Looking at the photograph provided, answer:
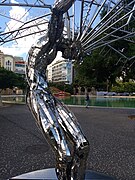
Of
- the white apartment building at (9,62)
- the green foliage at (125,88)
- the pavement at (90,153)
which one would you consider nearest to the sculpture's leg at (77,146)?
the pavement at (90,153)

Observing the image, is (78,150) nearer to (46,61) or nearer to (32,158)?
(46,61)

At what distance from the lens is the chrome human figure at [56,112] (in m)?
2.62

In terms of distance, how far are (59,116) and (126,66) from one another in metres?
12.0

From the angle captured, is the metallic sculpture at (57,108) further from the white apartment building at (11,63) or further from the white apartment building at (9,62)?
the white apartment building at (9,62)

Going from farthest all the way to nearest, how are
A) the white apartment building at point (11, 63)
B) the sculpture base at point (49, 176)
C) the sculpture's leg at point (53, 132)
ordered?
the white apartment building at point (11, 63) → the sculpture base at point (49, 176) → the sculpture's leg at point (53, 132)

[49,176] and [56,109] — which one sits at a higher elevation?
[56,109]

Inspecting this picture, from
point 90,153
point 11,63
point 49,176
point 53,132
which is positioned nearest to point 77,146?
point 53,132

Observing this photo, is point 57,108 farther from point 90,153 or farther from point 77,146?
point 90,153

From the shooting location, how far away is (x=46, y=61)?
3.11 m

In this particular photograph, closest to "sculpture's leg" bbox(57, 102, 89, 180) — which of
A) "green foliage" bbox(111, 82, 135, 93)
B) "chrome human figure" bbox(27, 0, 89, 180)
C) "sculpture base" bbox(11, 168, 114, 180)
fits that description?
"chrome human figure" bbox(27, 0, 89, 180)

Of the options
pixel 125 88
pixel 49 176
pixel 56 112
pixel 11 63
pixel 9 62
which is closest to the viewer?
pixel 56 112

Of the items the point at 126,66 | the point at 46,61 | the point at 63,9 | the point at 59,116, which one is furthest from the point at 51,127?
the point at 126,66

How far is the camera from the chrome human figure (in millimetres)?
2623

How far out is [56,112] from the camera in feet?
9.25
